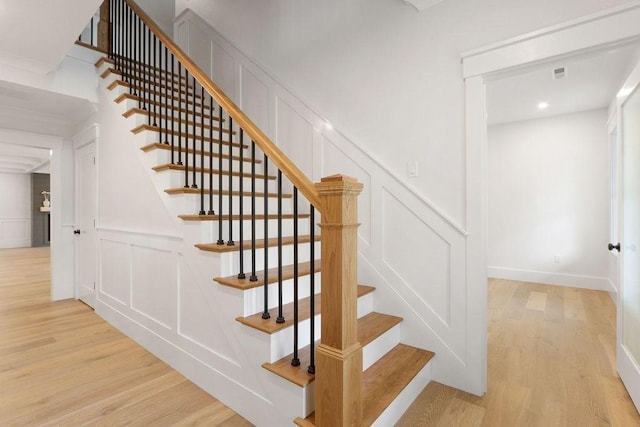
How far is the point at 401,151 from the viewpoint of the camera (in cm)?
232

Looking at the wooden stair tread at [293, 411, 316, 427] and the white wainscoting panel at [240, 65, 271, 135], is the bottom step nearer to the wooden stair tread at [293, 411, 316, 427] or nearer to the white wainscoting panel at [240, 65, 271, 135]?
the wooden stair tread at [293, 411, 316, 427]

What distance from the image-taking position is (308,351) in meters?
1.71

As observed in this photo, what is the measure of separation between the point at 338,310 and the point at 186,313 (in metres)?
1.34

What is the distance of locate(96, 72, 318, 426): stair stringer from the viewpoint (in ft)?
5.57

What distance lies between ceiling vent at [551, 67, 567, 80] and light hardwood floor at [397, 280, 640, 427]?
2485 millimetres

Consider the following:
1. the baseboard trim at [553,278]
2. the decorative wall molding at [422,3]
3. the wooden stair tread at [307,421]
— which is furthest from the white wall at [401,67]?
the baseboard trim at [553,278]

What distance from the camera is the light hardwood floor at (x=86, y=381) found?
1.75 meters

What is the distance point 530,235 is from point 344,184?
4.86 metres

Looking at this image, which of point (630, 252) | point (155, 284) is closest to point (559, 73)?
point (630, 252)

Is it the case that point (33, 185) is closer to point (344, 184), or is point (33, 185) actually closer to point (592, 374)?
point (344, 184)

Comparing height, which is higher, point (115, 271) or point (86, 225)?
point (86, 225)

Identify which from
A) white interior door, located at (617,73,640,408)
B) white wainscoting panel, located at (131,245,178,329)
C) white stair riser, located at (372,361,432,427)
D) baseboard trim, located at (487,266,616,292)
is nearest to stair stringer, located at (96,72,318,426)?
white wainscoting panel, located at (131,245,178,329)

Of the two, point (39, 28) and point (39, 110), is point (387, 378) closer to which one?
point (39, 28)

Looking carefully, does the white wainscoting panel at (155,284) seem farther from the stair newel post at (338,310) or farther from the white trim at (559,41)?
the white trim at (559,41)
